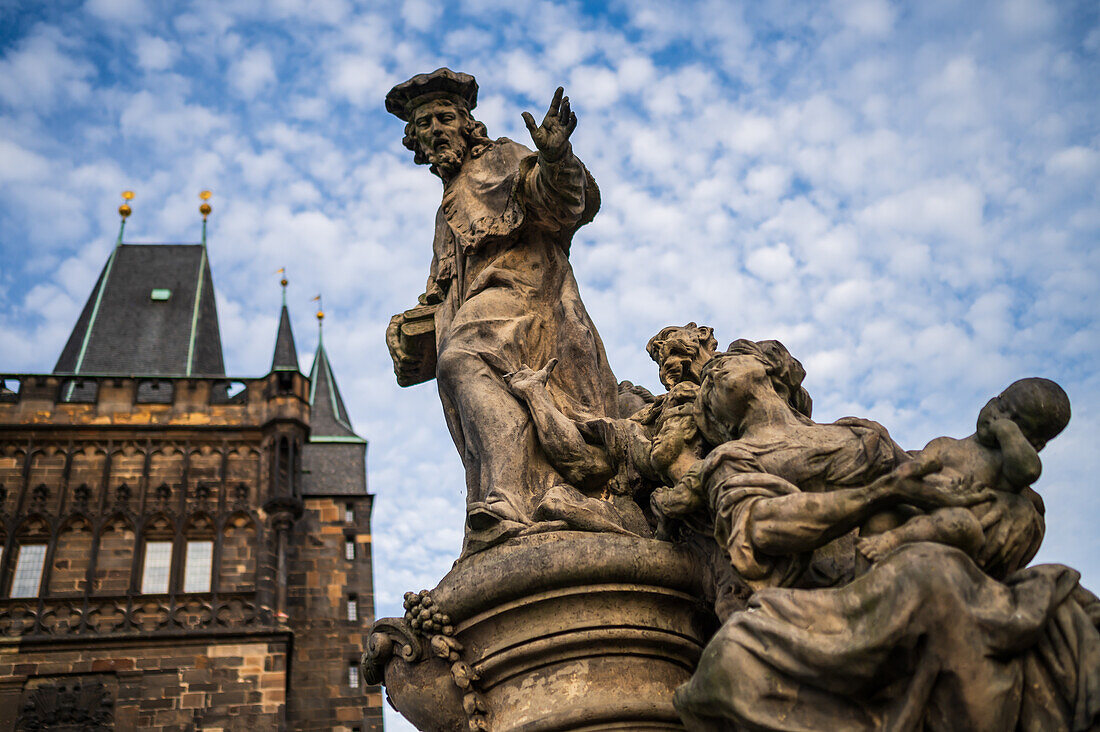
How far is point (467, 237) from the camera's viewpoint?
186 inches

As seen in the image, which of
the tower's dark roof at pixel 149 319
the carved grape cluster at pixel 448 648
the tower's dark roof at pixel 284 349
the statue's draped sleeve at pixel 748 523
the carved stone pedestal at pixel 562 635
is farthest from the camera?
the tower's dark roof at pixel 149 319

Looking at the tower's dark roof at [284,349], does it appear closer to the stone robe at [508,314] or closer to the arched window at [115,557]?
the arched window at [115,557]

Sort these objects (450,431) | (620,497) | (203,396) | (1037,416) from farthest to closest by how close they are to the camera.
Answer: (203,396), (450,431), (620,497), (1037,416)

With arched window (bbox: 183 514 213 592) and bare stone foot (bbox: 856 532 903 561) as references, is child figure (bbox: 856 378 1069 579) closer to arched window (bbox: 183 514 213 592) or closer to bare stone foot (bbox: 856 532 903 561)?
bare stone foot (bbox: 856 532 903 561)

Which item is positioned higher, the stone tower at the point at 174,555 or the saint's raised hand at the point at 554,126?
the stone tower at the point at 174,555

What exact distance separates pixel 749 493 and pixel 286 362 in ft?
117

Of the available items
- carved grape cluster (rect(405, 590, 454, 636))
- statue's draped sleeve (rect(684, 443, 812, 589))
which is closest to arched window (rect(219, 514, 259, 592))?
carved grape cluster (rect(405, 590, 454, 636))

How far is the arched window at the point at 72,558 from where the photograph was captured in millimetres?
31625

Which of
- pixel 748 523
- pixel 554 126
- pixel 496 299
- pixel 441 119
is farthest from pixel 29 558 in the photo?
pixel 748 523

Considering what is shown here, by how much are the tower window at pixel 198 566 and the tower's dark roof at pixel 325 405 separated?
9.70m

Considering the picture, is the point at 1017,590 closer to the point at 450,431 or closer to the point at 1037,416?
the point at 1037,416

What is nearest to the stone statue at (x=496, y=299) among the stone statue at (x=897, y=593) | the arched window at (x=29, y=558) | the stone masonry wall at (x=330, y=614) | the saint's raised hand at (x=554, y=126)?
the saint's raised hand at (x=554, y=126)

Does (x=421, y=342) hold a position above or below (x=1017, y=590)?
above

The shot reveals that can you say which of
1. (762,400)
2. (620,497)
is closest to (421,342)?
(620,497)
